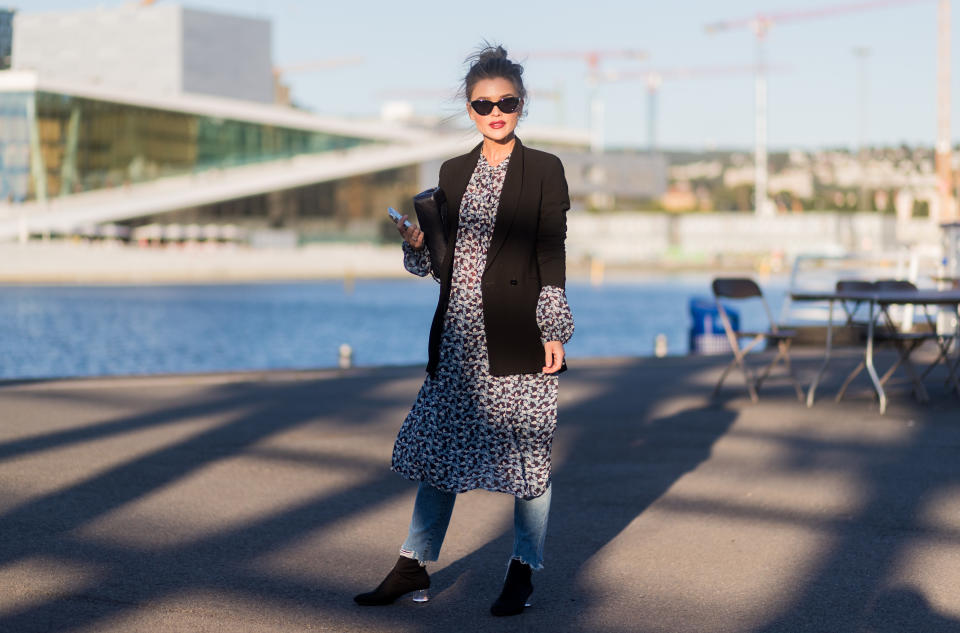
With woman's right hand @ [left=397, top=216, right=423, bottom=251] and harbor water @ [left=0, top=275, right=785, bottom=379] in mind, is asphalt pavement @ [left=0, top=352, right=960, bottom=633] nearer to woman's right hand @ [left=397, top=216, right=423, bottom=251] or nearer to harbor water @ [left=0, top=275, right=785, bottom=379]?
woman's right hand @ [left=397, top=216, right=423, bottom=251]

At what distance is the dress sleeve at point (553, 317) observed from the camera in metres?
4.44

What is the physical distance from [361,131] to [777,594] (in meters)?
77.6

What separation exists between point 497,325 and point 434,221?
0.40 metres

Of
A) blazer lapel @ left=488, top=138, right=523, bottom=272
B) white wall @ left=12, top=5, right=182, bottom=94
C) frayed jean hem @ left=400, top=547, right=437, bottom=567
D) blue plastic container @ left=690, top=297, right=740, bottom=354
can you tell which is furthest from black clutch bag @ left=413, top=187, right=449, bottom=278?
white wall @ left=12, top=5, right=182, bottom=94

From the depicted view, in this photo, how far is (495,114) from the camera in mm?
4512

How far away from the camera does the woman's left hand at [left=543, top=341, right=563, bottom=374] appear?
14.5 feet

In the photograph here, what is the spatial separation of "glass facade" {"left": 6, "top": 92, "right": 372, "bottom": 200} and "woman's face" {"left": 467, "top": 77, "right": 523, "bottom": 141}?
63.4 m

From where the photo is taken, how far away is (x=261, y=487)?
693 cm

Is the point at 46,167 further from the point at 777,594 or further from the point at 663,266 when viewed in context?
the point at 777,594

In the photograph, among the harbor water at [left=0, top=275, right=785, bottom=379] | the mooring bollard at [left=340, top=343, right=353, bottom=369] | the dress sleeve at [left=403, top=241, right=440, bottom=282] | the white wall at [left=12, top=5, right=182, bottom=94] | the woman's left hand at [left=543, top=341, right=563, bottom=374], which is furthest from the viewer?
the white wall at [left=12, top=5, right=182, bottom=94]

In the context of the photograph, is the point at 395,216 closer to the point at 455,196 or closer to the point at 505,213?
the point at 455,196

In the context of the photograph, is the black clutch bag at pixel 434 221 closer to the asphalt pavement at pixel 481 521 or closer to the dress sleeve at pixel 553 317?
the dress sleeve at pixel 553 317

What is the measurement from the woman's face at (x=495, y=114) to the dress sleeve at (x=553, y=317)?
0.54 m

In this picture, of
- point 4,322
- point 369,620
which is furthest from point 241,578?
point 4,322
